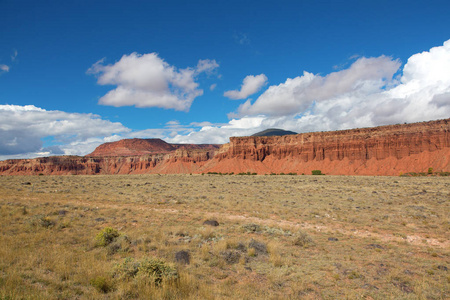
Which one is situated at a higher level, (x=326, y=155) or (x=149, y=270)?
(x=326, y=155)

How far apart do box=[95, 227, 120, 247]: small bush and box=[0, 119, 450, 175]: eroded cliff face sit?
78995 mm

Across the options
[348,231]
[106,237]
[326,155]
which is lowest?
[348,231]

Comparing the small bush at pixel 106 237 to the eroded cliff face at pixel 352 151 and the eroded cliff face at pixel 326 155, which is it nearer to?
the eroded cliff face at pixel 326 155

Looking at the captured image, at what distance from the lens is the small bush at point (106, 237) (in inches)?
362

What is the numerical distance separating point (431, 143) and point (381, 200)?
6787 centimetres

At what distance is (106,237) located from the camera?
9523 millimetres

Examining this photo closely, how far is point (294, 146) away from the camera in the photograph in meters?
96.1

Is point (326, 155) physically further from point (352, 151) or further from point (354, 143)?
point (354, 143)

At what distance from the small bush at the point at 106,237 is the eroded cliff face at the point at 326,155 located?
78995 mm

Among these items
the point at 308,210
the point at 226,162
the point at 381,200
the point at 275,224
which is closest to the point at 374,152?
the point at 226,162

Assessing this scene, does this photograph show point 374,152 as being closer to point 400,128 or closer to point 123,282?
point 400,128

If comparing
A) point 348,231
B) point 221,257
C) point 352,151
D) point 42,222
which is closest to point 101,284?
point 221,257

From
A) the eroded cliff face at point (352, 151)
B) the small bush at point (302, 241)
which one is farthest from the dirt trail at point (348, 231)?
the eroded cliff face at point (352, 151)

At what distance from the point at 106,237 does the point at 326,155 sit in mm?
88440
